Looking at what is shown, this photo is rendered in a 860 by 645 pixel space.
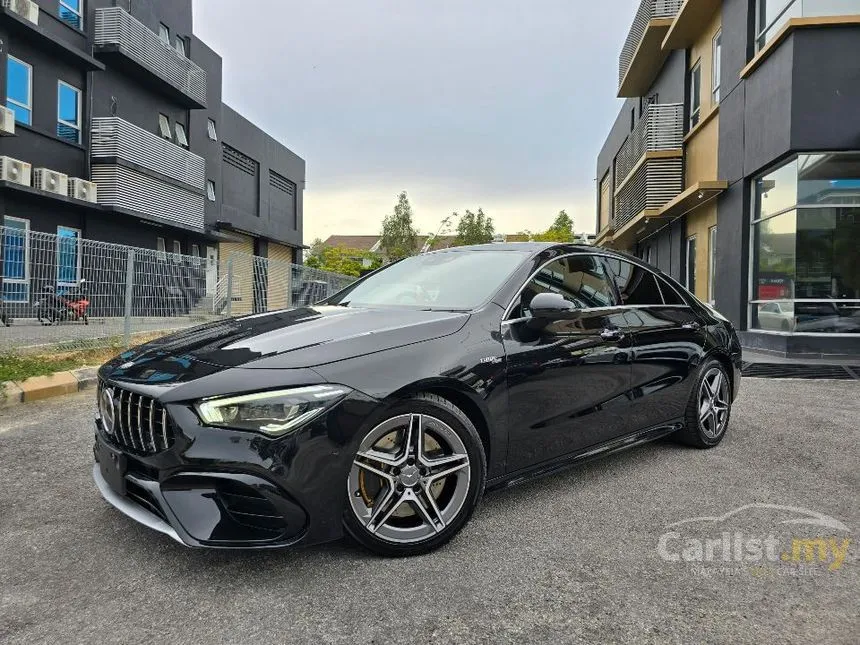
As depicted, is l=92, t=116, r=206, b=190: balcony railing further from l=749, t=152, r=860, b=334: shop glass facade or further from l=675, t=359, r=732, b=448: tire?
l=675, t=359, r=732, b=448: tire

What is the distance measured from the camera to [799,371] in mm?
8352

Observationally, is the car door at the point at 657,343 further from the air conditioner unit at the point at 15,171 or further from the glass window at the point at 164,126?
the glass window at the point at 164,126

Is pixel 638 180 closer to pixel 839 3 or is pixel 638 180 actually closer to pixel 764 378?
pixel 839 3

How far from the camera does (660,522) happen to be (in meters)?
2.95

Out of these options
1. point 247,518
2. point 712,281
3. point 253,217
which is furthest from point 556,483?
point 253,217

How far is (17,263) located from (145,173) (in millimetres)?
13215

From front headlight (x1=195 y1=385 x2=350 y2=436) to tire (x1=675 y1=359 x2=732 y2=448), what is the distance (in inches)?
116

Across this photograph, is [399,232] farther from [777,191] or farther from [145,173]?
[777,191]

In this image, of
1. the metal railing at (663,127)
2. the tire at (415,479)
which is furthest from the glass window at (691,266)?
the tire at (415,479)

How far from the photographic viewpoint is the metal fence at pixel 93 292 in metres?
7.14

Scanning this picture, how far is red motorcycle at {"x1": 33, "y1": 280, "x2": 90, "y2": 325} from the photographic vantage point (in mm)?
7359

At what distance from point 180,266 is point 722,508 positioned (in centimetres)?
838

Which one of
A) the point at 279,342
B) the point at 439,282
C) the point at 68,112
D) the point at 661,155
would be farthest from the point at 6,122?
the point at 661,155

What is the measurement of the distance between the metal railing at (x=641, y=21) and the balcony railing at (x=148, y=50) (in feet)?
49.9
